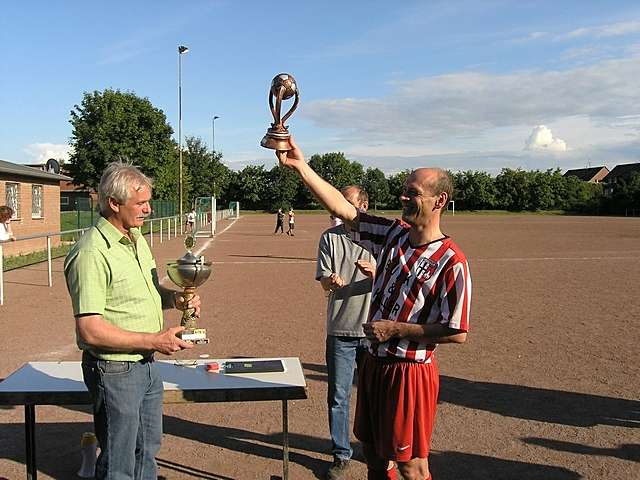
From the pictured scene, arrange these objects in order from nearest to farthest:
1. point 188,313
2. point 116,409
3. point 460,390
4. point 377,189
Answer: point 116,409, point 188,313, point 460,390, point 377,189

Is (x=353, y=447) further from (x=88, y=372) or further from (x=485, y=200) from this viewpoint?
(x=485, y=200)

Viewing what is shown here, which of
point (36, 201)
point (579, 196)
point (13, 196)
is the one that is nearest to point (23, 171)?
point (13, 196)

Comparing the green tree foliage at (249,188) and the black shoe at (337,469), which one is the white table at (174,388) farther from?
the green tree foliage at (249,188)

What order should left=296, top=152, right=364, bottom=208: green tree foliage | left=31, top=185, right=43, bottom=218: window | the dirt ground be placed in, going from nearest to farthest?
the dirt ground < left=31, top=185, right=43, bottom=218: window < left=296, top=152, right=364, bottom=208: green tree foliage

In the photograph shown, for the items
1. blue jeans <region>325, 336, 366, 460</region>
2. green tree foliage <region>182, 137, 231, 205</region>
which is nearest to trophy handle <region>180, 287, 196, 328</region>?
blue jeans <region>325, 336, 366, 460</region>

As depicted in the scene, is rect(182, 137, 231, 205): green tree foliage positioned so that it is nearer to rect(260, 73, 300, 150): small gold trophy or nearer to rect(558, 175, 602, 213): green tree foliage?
rect(558, 175, 602, 213): green tree foliage

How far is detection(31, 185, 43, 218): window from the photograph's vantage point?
24.8 meters

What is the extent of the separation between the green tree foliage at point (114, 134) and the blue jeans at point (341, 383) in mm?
44451

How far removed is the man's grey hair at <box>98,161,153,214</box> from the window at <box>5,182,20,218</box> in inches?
859

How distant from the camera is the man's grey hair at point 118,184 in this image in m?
2.96

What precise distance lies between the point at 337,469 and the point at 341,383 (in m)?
0.59

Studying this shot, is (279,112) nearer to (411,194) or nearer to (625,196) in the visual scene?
(411,194)

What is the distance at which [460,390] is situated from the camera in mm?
6367

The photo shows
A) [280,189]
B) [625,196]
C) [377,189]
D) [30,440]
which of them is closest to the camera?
[30,440]
